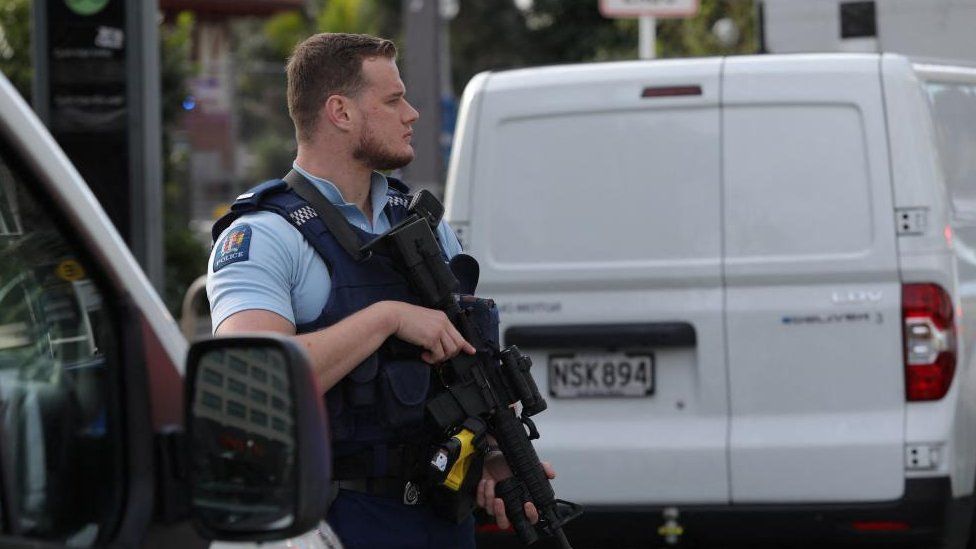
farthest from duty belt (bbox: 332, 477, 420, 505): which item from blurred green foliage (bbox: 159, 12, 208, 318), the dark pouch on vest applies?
blurred green foliage (bbox: 159, 12, 208, 318)

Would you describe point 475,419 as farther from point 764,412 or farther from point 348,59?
point 764,412

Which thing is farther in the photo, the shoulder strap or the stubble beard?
the stubble beard

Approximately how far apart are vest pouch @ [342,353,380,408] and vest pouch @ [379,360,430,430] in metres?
0.02

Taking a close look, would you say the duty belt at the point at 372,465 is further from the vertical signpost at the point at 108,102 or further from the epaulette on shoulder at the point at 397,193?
the vertical signpost at the point at 108,102

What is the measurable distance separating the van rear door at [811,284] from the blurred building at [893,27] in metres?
3.56

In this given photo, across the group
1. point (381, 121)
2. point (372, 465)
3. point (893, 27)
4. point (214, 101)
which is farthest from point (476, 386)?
point (214, 101)

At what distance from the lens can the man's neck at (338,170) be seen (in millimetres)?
3381

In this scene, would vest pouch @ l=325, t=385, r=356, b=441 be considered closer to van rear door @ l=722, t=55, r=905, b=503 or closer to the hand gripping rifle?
the hand gripping rifle

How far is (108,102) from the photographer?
8.05m

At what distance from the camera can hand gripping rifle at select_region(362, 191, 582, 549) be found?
3.27 m

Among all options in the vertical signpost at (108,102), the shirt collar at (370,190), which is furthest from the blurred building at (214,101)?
the shirt collar at (370,190)

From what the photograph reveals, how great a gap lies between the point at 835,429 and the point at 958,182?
40.5 inches

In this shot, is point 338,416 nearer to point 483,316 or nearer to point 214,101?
point 483,316

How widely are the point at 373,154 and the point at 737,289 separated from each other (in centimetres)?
262
